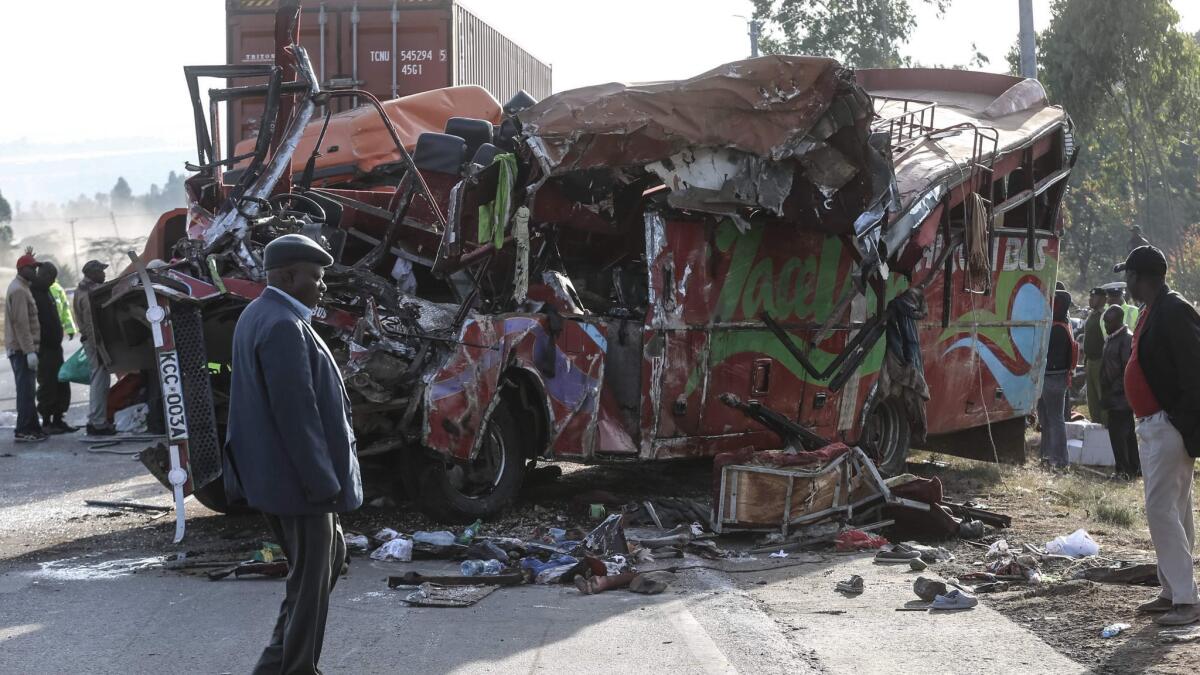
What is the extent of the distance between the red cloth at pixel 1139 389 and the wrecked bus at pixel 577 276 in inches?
106

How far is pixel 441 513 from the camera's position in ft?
30.2

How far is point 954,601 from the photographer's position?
7.20 m

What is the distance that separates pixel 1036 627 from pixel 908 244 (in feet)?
14.2

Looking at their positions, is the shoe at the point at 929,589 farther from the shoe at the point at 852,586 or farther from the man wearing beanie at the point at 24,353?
the man wearing beanie at the point at 24,353

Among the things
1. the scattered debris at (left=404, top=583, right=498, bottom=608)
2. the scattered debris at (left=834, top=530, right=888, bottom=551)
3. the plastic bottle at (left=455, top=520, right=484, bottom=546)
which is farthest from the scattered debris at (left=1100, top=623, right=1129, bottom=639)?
the plastic bottle at (left=455, top=520, right=484, bottom=546)

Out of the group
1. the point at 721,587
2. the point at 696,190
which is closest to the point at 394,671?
the point at 721,587

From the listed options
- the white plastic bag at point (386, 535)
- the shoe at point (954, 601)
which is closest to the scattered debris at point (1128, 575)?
the shoe at point (954, 601)

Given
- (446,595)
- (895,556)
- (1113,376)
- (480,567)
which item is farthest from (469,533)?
(1113,376)

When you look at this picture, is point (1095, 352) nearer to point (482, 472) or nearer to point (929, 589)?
point (482, 472)

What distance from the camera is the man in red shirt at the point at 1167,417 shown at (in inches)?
259

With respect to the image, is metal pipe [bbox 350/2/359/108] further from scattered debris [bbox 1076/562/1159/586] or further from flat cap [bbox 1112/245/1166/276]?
flat cap [bbox 1112/245/1166/276]

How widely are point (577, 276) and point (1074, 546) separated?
12.8ft

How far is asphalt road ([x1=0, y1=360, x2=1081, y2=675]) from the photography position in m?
6.04

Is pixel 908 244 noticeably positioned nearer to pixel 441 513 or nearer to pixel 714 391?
pixel 714 391
